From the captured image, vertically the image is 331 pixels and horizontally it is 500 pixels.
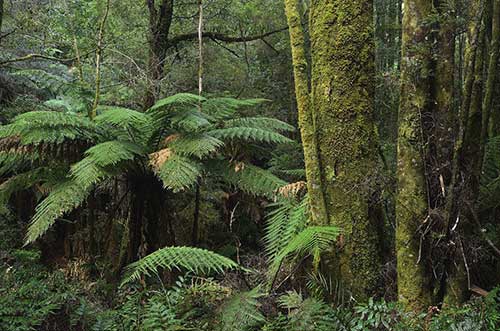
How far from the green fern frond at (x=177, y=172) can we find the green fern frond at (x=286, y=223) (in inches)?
28.7

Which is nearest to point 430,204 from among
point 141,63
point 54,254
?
point 54,254

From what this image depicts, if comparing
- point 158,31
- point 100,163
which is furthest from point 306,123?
point 158,31

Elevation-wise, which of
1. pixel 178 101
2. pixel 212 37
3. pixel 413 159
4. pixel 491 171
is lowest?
pixel 491 171

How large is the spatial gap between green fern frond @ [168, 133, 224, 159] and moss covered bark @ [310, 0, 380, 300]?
46.2 inches

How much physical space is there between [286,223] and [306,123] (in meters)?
0.80

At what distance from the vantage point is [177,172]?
3.65 m

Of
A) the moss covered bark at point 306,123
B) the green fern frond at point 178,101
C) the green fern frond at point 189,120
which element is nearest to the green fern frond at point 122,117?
the green fern frond at point 178,101

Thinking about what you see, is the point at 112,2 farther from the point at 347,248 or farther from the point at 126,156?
the point at 347,248

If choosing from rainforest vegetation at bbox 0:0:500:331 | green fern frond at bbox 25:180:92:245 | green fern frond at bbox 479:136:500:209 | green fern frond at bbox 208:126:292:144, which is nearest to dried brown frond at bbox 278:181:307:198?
rainforest vegetation at bbox 0:0:500:331

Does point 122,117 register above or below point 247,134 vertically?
above

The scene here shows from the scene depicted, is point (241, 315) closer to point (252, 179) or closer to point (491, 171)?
point (252, 179)

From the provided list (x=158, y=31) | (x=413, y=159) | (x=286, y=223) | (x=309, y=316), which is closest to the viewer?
(x=309, y=316)

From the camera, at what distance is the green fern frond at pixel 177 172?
356 centimetres

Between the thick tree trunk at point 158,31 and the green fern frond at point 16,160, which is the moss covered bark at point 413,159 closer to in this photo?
the green fern frond at point 16,160
